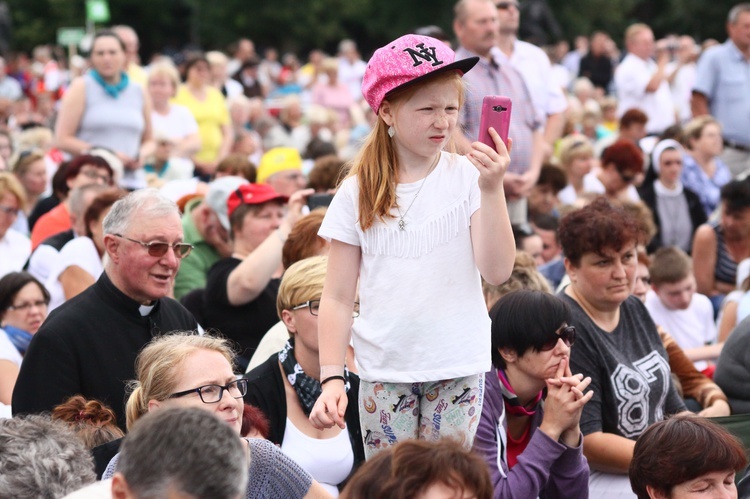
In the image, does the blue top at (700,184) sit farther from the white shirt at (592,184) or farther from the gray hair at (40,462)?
the gray hair at (40,462)

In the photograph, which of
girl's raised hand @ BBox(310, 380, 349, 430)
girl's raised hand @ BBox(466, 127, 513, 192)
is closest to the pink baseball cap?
girl's raised hand @ BBox(466, 127, 513, 192)

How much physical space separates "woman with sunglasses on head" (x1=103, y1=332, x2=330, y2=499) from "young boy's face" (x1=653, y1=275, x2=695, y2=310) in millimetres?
3838

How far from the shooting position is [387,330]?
335 centimetres

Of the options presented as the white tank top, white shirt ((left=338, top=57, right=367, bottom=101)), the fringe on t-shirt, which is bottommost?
the white tank top

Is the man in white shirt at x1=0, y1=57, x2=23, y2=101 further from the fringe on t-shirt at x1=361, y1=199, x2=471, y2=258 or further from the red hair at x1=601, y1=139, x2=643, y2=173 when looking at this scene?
the fringe on t-shirt at x1=361, y1=199, x2=471, y2=258

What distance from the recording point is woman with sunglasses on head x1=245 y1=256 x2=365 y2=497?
4324 millimetres

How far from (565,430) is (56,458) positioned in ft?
6.07

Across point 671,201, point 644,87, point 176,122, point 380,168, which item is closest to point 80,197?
point 380,168

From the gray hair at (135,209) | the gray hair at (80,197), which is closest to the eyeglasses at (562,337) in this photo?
the gray hair at (135,209)

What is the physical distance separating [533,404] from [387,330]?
3.65 feet

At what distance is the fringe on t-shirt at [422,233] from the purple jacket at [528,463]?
0.81 m

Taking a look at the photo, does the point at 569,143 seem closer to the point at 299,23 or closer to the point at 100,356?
the point at 100,356

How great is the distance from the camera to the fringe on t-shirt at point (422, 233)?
3.34 metres

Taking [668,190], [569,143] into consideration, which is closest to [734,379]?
[668,190]
